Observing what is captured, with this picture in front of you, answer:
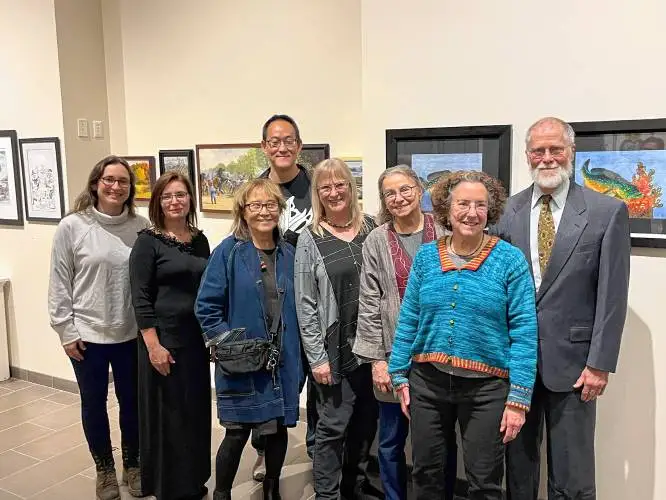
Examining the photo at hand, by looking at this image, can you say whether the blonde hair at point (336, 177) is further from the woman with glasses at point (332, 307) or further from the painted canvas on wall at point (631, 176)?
the painted canvas on wall at point (631, 176)

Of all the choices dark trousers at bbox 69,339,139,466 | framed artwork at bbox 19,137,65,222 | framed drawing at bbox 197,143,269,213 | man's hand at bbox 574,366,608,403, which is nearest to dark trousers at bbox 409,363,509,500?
man's hand at bbox 574,366,608,403

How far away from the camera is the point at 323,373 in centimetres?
241

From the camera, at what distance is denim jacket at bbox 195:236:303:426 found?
2414 mm

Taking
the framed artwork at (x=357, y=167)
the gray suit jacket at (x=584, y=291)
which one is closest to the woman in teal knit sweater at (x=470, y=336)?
the gray suit jacket at (x=584, y=291)

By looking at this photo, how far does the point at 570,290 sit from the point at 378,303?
2.23 feet

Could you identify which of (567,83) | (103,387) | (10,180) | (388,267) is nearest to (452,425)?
(388,267)

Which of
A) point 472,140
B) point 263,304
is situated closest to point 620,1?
point 472,140

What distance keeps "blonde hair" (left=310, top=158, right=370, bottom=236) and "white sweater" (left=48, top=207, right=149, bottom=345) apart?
941 millimetres

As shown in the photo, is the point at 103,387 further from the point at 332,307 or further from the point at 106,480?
the point at 332,307

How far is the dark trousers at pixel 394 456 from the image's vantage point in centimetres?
240

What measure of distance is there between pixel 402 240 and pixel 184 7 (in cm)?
259

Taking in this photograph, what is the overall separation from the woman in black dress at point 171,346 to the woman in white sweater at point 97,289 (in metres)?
0.24

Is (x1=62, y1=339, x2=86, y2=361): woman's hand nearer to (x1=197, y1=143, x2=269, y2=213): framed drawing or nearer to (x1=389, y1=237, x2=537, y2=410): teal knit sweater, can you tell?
(x1=197, y1=143, x2=269, y2=213): framed drawing

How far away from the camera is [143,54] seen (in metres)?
4.24
